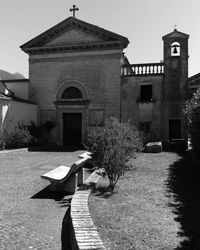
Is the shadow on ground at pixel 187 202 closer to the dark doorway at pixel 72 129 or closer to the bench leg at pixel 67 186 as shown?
the bench leg at pixel 67 186

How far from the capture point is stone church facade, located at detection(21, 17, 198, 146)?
67.6ft

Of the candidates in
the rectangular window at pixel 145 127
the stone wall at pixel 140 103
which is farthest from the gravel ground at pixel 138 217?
the stone wall at pixel 140 103

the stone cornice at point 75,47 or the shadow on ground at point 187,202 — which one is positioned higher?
the stone cornice at point 75,47

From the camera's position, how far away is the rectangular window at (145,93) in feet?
69.7

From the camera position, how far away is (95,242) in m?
3.39

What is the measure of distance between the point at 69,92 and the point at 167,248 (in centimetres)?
2005

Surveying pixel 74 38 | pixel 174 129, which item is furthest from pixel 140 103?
pixel 74 38

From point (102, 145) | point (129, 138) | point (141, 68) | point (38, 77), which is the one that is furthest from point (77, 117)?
point (102, 145)

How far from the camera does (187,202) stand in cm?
627

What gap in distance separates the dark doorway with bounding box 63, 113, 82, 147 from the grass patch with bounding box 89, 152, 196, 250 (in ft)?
48.2

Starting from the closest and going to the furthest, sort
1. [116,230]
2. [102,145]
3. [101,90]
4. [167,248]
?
[167,248], [116,230], [102,145], [101,90]

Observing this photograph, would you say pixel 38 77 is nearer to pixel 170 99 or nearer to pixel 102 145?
pixel 170 99

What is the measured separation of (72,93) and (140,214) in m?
18.5

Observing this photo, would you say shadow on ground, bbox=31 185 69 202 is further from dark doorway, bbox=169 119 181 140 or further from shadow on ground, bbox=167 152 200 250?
dark doorway, bbox=169 119 181 140
